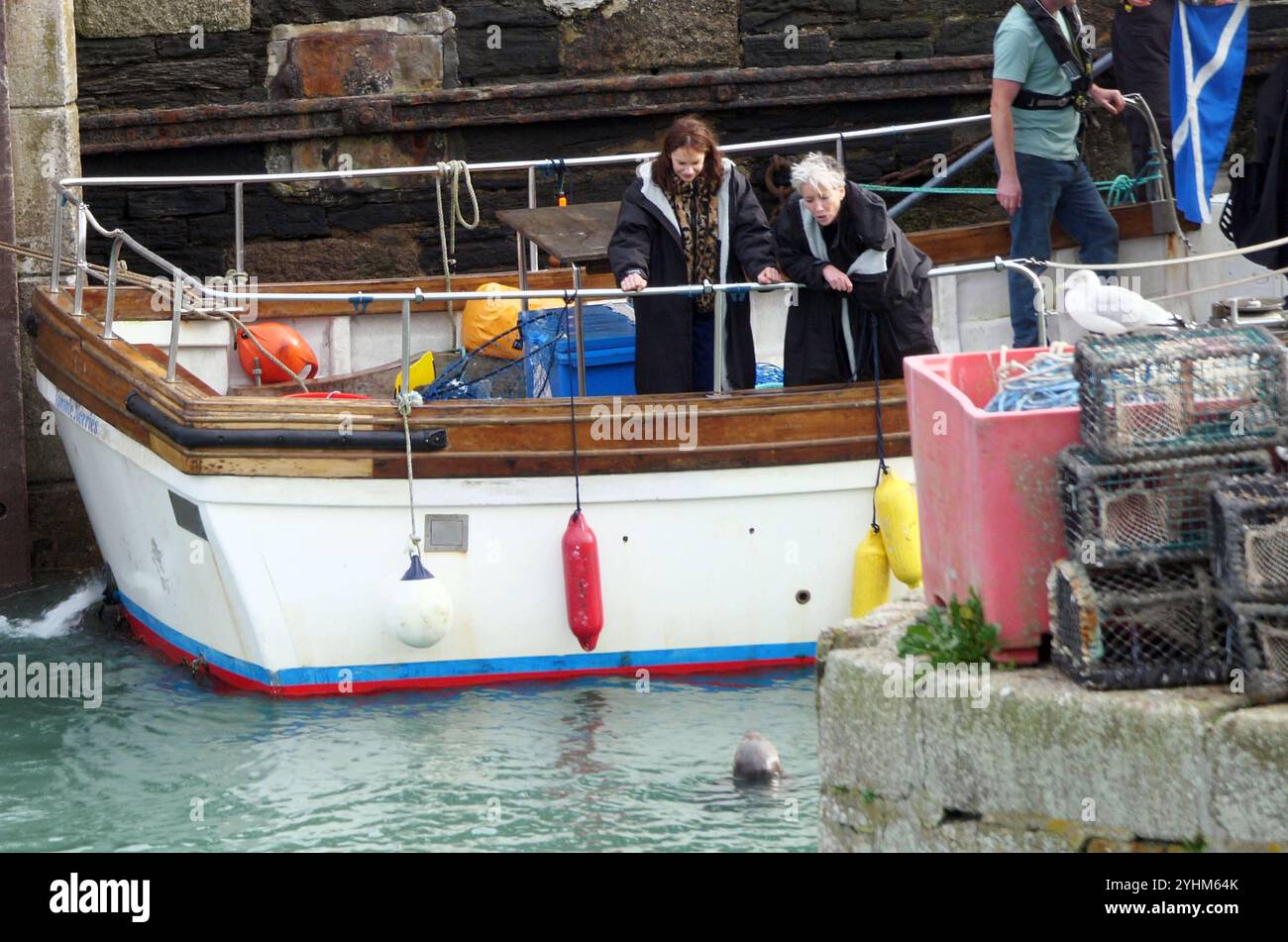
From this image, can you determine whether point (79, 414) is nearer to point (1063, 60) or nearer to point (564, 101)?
point (564, 101)

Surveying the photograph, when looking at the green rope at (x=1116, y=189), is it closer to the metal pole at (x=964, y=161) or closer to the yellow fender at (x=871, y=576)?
the metal pole at (x=964, y=161)

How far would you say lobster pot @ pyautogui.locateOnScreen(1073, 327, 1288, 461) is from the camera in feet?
12.9

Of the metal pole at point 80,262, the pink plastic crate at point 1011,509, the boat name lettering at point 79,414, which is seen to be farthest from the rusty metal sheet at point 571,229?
the pink plastic crate at point 1011,509

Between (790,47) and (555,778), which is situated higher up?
(790,47)

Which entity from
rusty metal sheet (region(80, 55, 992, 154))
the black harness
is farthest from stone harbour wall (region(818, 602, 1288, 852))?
rusty metal sheet (region(80, 55, 992, 154))

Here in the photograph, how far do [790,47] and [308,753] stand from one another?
6077mm

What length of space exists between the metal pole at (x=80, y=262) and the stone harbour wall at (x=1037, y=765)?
4713 mm

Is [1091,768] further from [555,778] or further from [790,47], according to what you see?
[790,47]

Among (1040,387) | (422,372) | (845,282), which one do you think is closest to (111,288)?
(422,372)

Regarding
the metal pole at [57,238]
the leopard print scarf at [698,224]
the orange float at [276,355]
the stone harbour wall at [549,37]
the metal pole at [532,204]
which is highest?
the stone harbour wall at [549,37]

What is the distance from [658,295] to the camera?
24.1 feet

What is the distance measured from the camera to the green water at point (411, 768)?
5941mm

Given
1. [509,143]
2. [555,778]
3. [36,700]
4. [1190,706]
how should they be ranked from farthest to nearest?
[509,143], [36,700], [555,778], [1190,706]
